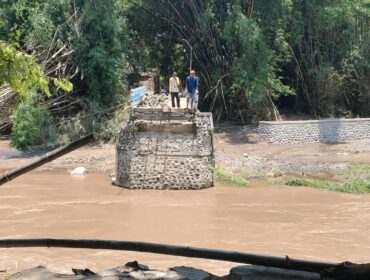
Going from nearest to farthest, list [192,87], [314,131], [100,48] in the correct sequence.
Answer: [192,87]
[100,48]
[314,131]

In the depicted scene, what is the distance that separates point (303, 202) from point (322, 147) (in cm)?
779

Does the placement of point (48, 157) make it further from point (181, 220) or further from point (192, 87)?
point (192, 87)

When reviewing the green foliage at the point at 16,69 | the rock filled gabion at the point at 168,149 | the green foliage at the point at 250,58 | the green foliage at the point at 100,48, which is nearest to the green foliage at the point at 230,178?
the rock filled gabion at the point at 168,149

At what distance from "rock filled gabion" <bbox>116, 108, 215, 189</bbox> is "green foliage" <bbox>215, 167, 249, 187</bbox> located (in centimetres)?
77

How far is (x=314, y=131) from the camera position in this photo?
78.8 ft

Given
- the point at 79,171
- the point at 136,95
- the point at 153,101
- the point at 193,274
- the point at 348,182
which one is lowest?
the point at 348,182

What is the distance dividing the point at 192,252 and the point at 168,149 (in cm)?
1360

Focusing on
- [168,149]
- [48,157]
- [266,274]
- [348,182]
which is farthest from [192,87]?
[266,274]

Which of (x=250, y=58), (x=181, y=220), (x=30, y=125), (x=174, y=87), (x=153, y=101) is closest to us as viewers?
(x=181, y=220)

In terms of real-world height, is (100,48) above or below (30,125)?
above

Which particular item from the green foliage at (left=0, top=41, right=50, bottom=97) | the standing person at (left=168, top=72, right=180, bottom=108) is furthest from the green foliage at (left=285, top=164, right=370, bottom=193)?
the green foliage at (left=0, top=41, right=50, bottom=97)

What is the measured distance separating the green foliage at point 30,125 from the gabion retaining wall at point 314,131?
29.6ft

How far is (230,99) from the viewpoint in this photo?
25.9m

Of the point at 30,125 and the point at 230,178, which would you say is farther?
the point at 30,125
